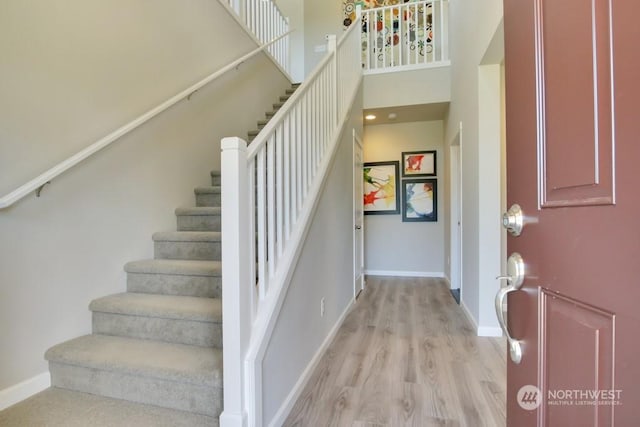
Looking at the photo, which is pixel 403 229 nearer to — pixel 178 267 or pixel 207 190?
pixel 207 190

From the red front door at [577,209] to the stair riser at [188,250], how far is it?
1739mm

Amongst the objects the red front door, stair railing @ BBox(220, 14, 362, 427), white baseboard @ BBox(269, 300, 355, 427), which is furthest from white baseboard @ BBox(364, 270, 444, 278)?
the red front door

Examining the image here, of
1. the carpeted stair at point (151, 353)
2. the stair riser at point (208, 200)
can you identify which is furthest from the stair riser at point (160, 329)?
the stair riser at point (208, 200)

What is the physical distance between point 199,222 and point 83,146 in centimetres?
87

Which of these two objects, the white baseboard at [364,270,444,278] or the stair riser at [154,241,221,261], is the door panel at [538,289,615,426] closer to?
the stair riser at [154,241,221,261]

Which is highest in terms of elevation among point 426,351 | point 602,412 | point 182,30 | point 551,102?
point 182,30

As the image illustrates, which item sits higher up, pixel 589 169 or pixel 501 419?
pixel 589 169

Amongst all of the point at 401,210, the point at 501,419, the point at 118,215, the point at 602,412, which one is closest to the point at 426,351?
the point at 501,419

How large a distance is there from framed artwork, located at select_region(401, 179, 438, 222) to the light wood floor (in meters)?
2.05

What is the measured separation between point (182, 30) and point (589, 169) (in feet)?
9.58

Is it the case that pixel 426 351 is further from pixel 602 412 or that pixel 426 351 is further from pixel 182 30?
pixel 182 30

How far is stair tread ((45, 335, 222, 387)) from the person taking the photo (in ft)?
4.39

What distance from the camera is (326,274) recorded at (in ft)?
8.07

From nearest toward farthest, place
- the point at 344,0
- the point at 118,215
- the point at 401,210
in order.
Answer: the point at 118,215 < the point at 401,210 < the point at 344,0
